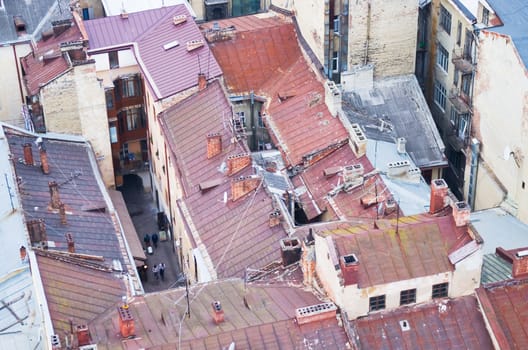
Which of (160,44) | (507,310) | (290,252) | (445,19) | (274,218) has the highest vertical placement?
(445,19)

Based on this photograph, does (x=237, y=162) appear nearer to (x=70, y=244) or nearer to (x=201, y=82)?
(x=201, y=82)

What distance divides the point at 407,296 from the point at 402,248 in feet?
10.5

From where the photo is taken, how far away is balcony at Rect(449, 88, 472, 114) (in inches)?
3846

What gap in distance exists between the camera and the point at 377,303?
7106 cm

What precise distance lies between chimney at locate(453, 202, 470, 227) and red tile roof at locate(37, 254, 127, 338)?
24.8 meters

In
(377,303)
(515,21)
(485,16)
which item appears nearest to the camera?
(377,303)

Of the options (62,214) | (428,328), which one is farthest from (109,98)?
(428,328)

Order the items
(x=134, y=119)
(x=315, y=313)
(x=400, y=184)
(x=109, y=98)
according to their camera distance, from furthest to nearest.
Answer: (x=134, y=119) < (x=109, y=98) < (x=400, y=184) < (x=315, y=313)

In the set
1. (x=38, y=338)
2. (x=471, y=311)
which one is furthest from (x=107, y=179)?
(x=471, y=311)

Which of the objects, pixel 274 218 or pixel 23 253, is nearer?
pixel 23 253

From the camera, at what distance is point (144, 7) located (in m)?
112

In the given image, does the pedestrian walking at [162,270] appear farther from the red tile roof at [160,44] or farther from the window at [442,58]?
the window at [442,58]

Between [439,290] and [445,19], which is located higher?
[445,19]

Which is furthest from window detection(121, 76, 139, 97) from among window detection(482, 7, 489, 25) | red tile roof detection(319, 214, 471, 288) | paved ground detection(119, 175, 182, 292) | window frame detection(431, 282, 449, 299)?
window frame detection(431, 282, 449, 299)
